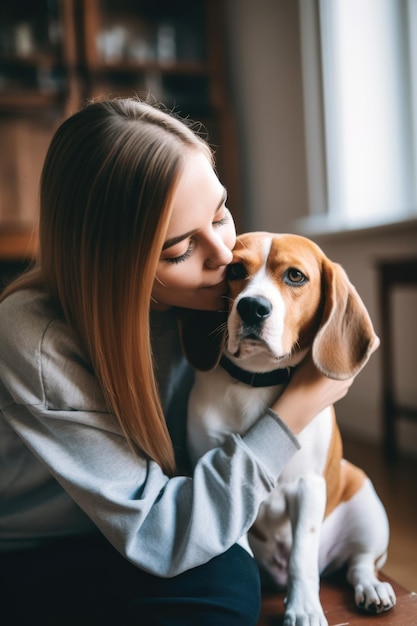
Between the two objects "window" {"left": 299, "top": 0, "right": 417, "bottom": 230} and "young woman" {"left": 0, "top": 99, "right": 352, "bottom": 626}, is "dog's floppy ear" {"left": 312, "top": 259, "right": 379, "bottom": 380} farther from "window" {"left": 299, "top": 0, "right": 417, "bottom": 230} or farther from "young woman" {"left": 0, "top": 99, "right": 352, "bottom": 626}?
"window" {"left": 299, "top": 0, "right": 417, "bottom": 230}

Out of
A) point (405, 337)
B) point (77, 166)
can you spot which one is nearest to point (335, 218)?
point (405, 337)

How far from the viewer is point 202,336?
3.85 ft

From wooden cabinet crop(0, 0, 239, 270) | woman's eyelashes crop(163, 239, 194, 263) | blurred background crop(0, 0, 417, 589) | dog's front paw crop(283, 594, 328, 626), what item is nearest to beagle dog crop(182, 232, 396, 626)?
dog's front paw crop(283, 594, 328, 626)

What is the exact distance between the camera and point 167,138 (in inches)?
40.9

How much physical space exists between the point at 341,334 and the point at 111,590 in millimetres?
594

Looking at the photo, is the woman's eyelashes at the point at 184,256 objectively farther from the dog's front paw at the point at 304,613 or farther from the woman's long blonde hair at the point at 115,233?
the dog's front paw at the point at 304,613

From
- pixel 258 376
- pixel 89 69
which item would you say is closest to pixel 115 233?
pixel 258 376

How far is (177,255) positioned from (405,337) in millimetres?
1664

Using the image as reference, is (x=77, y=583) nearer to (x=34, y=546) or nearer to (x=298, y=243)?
(x=34, y=546)

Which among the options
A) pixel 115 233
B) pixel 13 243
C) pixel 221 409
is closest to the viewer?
pixel 115 233

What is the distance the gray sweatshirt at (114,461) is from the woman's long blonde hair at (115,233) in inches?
1.6

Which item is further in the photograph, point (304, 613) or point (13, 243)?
point (13, 243)

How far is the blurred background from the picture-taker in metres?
2.48

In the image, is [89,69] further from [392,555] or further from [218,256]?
[392,555]
